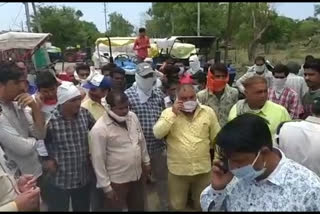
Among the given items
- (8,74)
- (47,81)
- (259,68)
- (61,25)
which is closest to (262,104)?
(47,81)

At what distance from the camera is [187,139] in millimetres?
4102

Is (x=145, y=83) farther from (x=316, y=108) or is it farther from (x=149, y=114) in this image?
(x=316, y=108)

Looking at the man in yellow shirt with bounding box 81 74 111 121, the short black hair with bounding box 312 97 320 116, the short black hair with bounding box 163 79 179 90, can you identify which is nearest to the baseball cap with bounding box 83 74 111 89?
the man in yellow shirt with bounding box 81 74 111 121

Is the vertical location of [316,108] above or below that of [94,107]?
above

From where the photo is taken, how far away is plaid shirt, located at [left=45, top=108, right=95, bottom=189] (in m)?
3.76

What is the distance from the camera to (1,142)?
3.25 metres

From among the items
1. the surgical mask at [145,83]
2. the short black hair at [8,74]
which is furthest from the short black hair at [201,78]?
the short black hair at [8,74]

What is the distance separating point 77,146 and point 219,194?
1832mm

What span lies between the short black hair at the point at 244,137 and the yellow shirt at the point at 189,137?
196 cm

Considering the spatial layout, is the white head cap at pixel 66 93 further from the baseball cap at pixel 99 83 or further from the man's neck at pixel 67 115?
the baseball cap at pixel 99 83

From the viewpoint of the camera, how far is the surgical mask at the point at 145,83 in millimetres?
4828

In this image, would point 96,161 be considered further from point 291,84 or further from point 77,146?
point 291,84

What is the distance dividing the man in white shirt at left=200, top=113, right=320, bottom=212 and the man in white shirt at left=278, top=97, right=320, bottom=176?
85 cm

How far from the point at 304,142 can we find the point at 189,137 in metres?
1.26
